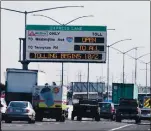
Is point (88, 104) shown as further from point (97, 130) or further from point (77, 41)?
point (97, 130)

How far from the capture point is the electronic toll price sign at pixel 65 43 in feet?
191

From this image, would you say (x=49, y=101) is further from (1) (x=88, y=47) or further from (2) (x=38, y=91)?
(1) (x=88, y=47)

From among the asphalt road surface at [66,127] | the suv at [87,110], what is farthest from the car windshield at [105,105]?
the asphalt road surface at [66,127]

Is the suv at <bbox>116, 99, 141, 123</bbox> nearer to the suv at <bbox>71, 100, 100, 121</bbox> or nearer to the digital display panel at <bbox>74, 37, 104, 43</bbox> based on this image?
the suv at <bbox>71, 100, 100, 121</bbox>

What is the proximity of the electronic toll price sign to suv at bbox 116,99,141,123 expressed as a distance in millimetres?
5493

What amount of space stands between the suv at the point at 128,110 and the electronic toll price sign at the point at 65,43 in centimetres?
549

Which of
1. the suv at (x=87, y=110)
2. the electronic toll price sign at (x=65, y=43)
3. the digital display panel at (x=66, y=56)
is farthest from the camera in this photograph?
the electronic toll price sign at (x=65, y=43)

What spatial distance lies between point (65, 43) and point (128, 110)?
9.53 meters

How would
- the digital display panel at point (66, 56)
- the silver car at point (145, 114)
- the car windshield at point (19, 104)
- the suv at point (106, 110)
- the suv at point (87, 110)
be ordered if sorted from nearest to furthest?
the car windshield at point (19, 104), the suv at point (87, 110), the silver car at point (145, 114), the digital display panel at point (66, 56), the suv at point (106, 110)

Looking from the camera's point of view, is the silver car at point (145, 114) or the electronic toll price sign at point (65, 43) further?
the electronic toll price sign at point (65, 43)

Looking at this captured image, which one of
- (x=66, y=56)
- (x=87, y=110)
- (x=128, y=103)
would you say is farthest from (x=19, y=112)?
(x=66, y=56)

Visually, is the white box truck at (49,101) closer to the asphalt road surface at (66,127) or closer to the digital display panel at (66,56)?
the asphalt road surface at (66,127)

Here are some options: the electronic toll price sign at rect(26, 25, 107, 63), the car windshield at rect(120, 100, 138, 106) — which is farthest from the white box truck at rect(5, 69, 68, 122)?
the electronic toll price sign at rect(26, 25, 107, 63)

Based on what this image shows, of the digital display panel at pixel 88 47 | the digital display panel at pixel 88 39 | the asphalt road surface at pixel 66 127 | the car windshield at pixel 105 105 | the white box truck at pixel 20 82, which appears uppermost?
the digital display panel at pixel 88 39
